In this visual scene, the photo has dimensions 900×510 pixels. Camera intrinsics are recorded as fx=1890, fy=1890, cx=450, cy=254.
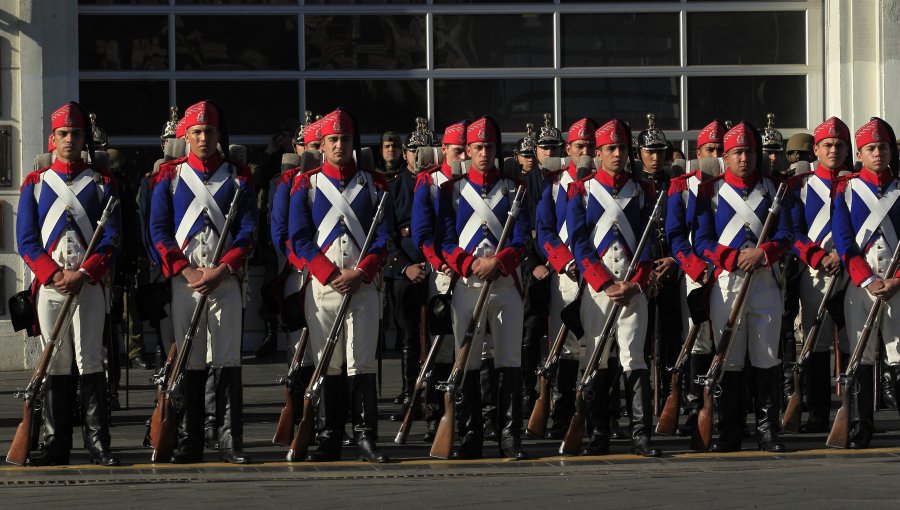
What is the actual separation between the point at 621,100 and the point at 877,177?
7003 mm

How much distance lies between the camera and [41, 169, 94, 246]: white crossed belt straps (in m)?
11.1

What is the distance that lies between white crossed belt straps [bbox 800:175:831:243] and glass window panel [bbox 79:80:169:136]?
754 centimetres

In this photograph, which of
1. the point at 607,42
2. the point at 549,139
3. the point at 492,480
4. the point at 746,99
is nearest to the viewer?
the point at 492,480

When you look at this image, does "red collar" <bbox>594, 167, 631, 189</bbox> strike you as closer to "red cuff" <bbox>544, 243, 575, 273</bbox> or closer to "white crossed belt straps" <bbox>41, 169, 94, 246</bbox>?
"red cuff" <bbox>544, 243, 575, 273</bbox>

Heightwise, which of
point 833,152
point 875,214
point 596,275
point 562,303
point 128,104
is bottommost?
point 562,303

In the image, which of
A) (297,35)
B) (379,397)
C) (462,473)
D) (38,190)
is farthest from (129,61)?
(462,473)

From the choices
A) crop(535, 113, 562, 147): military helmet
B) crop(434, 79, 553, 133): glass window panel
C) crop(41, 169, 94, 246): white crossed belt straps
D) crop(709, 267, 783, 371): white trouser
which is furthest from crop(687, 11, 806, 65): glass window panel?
crop(41, 169, 94, 246): white crossed belt straps

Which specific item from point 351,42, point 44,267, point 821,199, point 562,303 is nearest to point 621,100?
point 351,42

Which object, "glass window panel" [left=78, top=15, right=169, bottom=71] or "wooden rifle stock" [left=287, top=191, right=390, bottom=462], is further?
"glass window panel" [left=78, top=15, right=169, bottom=71]

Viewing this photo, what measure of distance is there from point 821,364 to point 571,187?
7.82ft

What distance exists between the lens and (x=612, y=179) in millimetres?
11586

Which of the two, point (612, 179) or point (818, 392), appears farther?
point (818, 392)

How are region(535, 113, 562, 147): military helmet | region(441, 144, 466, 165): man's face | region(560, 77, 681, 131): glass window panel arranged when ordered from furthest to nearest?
1. region(560, 77, 681, 131): glass window panel
2. region(535, 113, 562, 147): military helmet
3. region(441, 144, 466, 165): man's face

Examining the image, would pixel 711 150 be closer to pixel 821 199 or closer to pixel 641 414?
pixel 821 199
